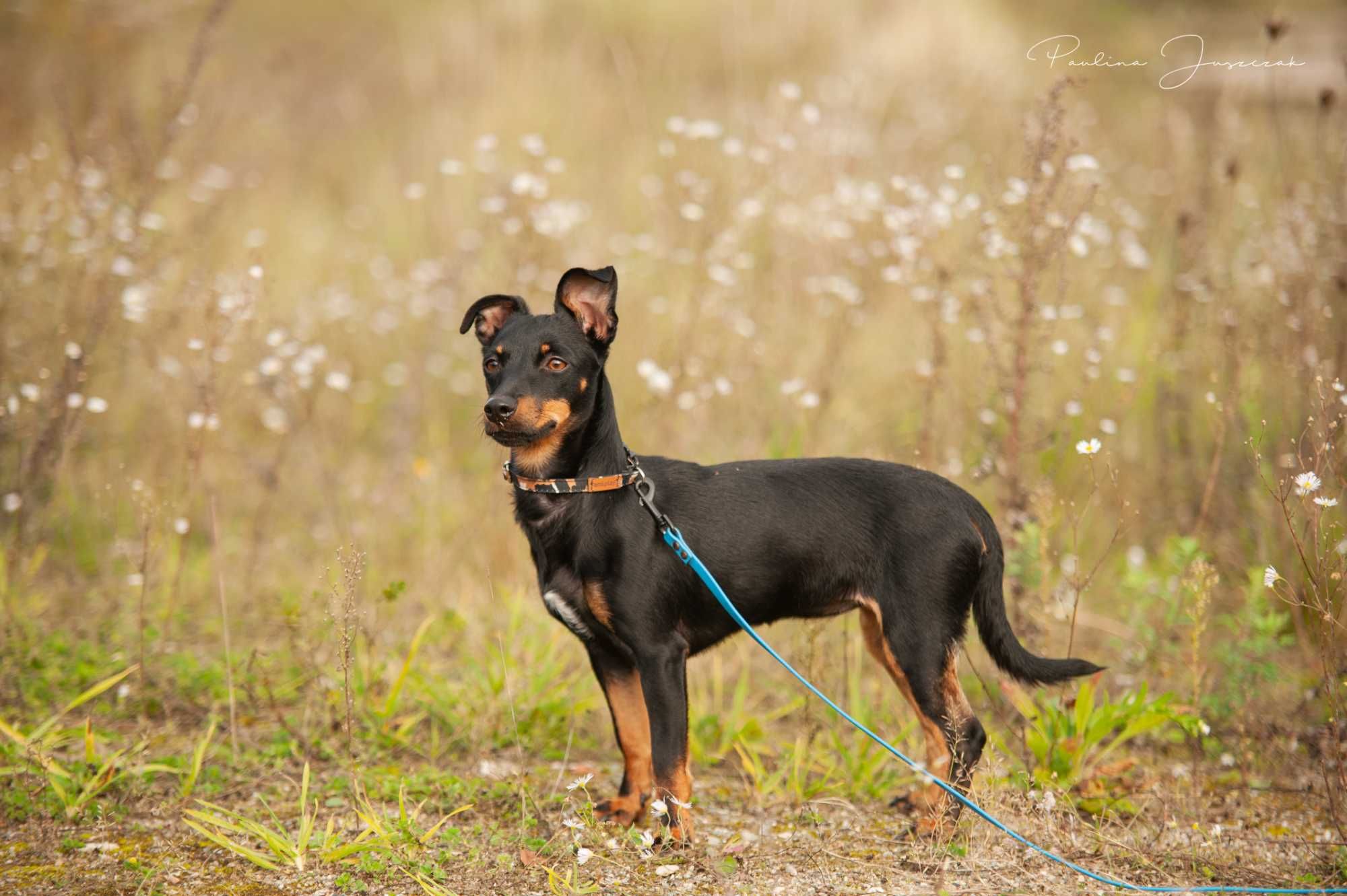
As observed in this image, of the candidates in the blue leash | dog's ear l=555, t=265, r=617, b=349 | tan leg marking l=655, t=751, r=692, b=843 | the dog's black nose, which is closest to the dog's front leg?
tan leg marking l=655, t=751, r=692, b=843

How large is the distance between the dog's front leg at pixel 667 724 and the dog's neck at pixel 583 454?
22.4 inches

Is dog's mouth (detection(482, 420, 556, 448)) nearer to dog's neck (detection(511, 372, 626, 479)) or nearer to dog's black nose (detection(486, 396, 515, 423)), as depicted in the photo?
dog's black nose (detection(486, 396, 515, 423))

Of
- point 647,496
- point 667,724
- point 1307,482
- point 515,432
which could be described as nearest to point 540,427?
point 515,432

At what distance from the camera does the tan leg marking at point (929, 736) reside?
3.25 meters

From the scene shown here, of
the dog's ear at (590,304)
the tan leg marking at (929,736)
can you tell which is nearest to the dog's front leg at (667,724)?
the tan leg marking at (929,736)

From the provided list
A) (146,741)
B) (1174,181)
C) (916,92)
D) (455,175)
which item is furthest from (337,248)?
(1174,181)

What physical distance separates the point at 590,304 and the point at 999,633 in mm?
1672

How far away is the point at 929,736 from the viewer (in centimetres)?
Result: 330

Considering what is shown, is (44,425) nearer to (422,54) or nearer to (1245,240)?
(422,54)

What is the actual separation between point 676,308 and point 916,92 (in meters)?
3.63

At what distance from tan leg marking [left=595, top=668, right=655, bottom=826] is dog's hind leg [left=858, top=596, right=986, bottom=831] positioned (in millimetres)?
810

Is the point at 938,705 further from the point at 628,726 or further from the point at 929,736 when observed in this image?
the point at 628,726

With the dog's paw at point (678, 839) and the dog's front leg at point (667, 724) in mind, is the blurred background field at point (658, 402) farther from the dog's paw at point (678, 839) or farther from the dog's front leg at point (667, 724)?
the dog's front leg at point (667, 724)

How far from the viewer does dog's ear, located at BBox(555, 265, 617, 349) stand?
3229mm
